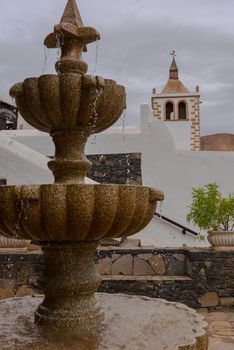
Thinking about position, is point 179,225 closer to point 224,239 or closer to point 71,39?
point 224,239

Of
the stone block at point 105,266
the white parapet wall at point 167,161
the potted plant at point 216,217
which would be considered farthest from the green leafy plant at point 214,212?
the white parapet wall at point 167,161

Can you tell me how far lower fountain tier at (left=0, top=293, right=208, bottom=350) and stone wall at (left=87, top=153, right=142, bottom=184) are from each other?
7.44 m

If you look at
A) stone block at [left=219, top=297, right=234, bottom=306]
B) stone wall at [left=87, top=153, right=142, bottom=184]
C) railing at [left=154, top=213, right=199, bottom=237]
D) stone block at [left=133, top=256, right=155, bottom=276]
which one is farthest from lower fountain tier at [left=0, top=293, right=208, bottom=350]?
stone wall at [left=87, top=153, right=142, bottom=184]

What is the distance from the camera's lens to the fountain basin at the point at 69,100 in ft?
10.00

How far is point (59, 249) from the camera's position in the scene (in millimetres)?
3205

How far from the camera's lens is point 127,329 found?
3182 mm

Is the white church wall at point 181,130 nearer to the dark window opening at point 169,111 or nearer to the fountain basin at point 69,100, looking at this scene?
the dark window opening at point 169,111

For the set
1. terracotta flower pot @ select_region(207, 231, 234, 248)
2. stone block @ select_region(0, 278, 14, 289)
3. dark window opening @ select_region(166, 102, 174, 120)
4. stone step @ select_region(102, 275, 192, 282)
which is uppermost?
dark window opening @ select_region(166, 102, 174, 120)

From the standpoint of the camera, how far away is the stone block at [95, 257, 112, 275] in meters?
6.64

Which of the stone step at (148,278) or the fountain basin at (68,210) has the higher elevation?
the fountain basin at (68,210)

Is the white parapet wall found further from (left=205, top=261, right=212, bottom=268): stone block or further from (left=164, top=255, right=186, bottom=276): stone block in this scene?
(left=205, top=261, right=212, bottom=268): stone block

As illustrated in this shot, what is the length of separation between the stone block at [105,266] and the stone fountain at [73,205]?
2.90 metres

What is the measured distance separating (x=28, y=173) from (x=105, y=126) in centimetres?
594

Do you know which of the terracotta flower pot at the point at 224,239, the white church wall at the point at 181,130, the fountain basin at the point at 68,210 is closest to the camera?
the fountain basin at the point at 68,210
